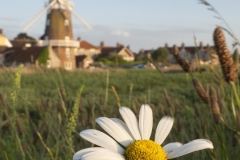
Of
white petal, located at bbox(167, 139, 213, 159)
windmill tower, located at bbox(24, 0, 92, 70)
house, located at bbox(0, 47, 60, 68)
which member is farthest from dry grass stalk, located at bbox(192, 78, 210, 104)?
windmill tower, located at bbox(24, 0, 92, 70)

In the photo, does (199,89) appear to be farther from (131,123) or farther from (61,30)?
(61,30)

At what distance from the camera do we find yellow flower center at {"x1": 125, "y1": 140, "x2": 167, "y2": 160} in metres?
0.69

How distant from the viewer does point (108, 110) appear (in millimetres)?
2895

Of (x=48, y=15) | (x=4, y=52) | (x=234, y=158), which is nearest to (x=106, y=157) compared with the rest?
(x=234, y=158)

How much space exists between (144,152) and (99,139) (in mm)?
88

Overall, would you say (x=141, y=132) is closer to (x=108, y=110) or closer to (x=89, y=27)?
(x=108, y=110)

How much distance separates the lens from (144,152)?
2.27ft

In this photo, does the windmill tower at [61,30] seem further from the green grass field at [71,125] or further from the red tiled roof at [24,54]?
the green grass field at [71,125]

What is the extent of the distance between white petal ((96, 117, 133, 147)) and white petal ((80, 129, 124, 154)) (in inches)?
1.0

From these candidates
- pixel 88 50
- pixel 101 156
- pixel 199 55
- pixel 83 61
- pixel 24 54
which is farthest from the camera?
pixel 88 50

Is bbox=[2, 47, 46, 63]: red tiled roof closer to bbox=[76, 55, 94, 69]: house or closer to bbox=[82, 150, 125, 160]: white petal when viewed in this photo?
bbox=[76, 55, 94, 69]: house

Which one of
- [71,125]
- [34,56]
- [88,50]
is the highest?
[71,125]

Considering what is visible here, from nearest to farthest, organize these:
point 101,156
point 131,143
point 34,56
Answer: point 101,156 → point 131,143 → point 34,56

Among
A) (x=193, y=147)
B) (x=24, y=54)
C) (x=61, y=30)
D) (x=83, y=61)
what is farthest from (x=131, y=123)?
(x=83, y=61)
